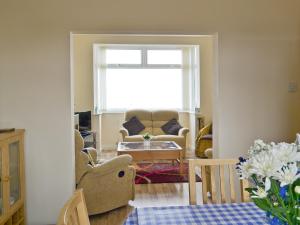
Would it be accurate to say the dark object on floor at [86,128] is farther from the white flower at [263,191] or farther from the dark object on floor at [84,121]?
the white flower at [263,191]

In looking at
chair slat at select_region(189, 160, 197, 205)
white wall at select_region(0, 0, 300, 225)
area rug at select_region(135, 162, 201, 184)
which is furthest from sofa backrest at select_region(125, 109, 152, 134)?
chair slat at select_region(189, 160, 197, 205)

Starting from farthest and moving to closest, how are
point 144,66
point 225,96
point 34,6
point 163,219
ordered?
point 144,66, point 225,96, point 34,6, point 163,219

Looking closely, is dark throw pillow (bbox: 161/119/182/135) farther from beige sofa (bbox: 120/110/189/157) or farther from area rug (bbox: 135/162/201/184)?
area rug (bbox: 135/162/201/184)

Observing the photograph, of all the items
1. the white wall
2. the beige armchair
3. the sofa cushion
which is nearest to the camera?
the white wall

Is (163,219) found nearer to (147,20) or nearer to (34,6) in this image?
(147,20)

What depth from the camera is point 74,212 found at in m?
1.25

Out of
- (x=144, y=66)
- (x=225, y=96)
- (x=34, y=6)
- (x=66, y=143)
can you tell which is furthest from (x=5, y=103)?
(x=144, y=66)

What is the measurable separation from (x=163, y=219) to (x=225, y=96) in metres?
2.28

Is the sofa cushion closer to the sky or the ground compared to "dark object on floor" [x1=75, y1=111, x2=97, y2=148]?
closer to the ground

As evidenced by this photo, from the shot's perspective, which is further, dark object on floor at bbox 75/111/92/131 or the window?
the window

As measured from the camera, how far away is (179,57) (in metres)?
8.38

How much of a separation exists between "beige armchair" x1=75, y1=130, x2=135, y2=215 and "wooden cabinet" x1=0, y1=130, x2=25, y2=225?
61 cm

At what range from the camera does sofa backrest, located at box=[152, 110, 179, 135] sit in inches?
305

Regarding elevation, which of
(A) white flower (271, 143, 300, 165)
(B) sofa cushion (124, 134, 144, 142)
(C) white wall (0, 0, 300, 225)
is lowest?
(B) sofa cushion (124, 134, 144, 142)
